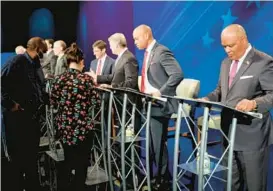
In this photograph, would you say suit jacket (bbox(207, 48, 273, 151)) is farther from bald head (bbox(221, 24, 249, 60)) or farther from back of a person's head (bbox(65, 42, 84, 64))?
back of a person's head (bbox(65, 42, 84, 64))

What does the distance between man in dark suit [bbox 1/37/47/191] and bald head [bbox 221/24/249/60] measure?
1.84m

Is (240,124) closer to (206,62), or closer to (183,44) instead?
(206,62)

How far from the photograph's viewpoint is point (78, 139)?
3037 mm

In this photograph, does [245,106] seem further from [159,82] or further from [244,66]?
[159,82]

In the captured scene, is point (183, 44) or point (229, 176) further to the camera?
point (183, 44)

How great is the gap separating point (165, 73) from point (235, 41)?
1.05m

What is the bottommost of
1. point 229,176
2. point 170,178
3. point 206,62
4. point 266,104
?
point 170,178

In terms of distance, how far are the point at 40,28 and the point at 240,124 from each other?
774 centimetres

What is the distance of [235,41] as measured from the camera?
2529mm

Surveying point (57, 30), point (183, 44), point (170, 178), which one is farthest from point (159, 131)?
point (57, 30)

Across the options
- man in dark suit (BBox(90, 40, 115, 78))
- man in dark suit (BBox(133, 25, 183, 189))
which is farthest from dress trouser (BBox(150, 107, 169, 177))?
man in dark suit (BBox(90, 40, 115, 78))

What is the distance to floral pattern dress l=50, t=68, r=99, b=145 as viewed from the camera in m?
2.94

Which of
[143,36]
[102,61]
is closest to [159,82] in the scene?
[143,36]

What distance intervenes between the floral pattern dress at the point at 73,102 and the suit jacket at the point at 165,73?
68 cm
